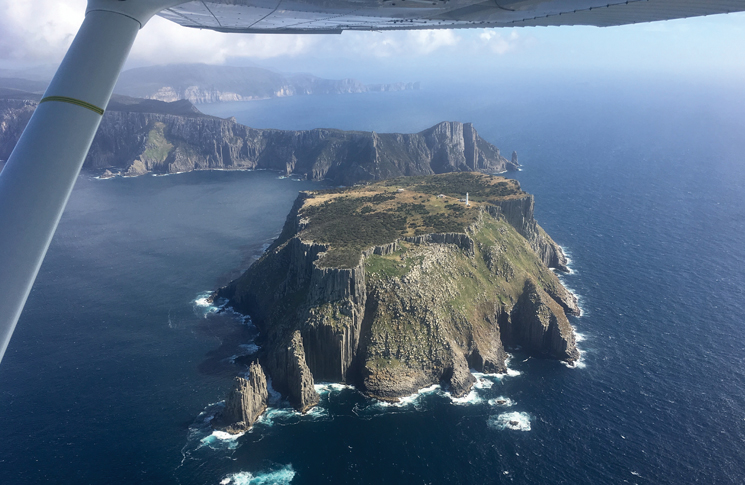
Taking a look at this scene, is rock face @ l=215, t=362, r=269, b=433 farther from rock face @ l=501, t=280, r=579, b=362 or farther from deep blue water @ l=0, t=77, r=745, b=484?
rock face @ l=501, t=280, r=579, b=362

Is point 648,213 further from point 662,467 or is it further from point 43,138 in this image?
point 43,138

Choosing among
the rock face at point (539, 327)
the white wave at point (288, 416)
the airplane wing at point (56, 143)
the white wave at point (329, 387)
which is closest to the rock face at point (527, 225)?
the rock face at point (539, 327)

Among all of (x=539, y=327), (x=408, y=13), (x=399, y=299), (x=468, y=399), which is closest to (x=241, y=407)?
(x=399, y=299)

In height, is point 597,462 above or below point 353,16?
below

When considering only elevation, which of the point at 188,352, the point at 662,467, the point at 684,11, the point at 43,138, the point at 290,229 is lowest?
the point at 662,467

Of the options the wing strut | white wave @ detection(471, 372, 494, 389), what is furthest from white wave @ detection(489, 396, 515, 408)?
the wing strut

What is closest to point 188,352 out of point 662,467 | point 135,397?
point 135,397

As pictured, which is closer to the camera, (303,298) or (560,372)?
(560,372)
